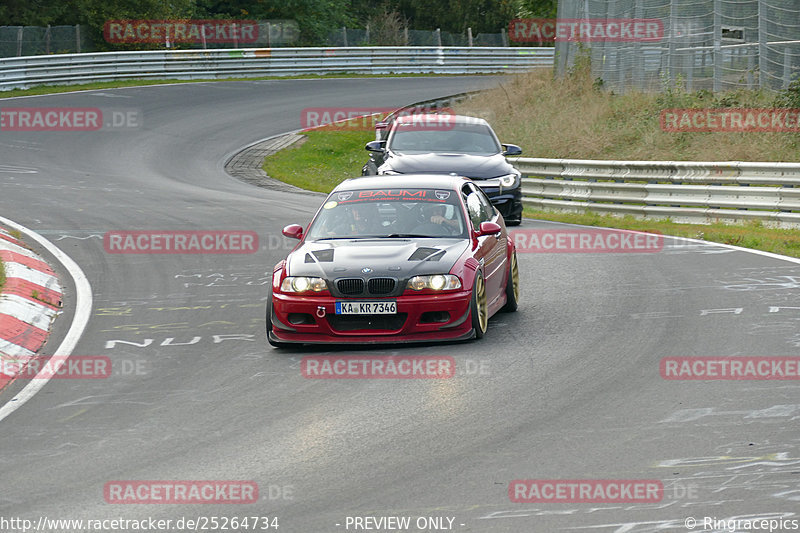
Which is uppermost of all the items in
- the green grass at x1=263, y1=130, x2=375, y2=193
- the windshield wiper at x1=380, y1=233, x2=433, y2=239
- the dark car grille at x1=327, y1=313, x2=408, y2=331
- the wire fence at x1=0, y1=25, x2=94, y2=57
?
the wire fence at x1=0, y1=25, x2=94, y2=57

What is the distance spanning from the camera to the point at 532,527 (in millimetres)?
5504

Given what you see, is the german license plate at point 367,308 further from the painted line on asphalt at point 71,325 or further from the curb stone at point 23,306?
the curb stone at point 23,306

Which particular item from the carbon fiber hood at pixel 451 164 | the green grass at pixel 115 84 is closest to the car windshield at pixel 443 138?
the carbon fiber hood at pixel 451 164

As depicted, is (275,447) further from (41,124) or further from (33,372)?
(41,124)

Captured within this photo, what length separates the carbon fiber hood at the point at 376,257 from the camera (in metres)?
9.84

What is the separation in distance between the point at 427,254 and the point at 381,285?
0.61 meters

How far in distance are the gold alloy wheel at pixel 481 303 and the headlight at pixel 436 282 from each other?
0.26 meters

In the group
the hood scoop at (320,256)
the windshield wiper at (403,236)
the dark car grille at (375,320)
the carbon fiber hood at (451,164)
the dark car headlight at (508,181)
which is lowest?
the dark car headlight at (508,181)

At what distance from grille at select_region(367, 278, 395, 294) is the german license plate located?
0.35 ft

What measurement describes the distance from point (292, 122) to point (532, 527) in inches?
1190

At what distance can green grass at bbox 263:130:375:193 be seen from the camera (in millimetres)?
27578

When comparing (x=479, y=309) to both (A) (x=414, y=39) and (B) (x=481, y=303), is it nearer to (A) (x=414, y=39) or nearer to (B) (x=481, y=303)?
(B) (x=481, y=303)

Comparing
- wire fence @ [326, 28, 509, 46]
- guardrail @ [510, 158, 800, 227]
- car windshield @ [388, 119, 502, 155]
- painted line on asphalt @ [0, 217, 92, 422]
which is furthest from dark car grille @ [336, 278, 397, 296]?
wire fence @ [326, 28, 509, 46]

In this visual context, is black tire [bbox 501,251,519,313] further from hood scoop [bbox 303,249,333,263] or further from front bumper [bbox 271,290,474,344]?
hood scoop [bbox 303,249,333,263]
